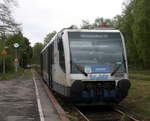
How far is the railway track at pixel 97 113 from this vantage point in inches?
429

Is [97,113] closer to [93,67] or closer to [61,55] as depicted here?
[93,67]

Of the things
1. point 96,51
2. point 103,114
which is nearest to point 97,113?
point 103,114

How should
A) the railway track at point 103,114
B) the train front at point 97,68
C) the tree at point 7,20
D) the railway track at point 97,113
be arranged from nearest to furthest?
the railway track at point 103,114 → the railway track at point 97,113 → the train front at point 97,68 → the tree at point 7,20

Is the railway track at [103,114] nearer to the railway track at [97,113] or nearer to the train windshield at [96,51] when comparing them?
the railway track at [97,113]

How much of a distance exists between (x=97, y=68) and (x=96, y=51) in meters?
0.73

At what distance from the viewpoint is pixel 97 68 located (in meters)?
12.3

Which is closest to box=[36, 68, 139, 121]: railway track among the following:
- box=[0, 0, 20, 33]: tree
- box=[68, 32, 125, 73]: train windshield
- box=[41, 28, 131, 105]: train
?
box=[41, 28, 131, 105]: train

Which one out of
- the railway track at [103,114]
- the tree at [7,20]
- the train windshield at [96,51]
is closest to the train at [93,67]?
the train windshield at [96,51]

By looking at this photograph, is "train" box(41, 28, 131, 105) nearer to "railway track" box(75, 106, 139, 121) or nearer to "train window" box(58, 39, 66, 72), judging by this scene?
"train window" box(58, 39, 66, 72)

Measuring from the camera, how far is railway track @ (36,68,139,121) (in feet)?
35.8

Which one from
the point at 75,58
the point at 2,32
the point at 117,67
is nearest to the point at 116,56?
the point at 117,67

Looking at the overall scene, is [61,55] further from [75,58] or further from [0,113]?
[0,113]

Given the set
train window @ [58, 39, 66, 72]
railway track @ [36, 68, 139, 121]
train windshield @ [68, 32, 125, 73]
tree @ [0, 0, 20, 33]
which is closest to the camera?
railway track @ [36, 68, 139, 121]

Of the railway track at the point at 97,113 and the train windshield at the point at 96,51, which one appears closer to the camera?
the railway track at the point at 97,113
